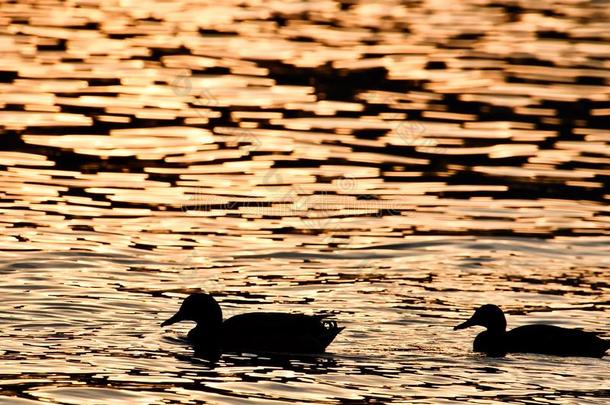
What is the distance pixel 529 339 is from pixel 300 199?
7.73 m

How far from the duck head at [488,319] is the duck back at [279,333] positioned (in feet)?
5.55

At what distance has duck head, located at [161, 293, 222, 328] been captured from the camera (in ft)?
59.5

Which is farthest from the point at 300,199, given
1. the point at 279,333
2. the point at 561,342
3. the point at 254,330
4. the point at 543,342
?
the point at 561,342

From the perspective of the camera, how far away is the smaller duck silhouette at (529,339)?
1725 cm

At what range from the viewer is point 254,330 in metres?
17.5

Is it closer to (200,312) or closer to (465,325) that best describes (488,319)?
(465,325)

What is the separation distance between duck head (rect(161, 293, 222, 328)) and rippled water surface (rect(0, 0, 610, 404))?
33cm

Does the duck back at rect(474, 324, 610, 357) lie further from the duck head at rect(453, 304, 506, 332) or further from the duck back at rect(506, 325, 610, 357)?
the duck head at rect(453, 304, 506, 332)

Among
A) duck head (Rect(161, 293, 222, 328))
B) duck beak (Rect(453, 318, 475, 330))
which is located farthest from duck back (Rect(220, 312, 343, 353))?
duck beak (Rect(453, 318, 475, 330))

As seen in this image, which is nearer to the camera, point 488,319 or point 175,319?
point 488,319

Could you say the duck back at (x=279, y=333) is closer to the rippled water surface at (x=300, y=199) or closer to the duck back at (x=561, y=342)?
the rippled water surface at (x=300, y=199)

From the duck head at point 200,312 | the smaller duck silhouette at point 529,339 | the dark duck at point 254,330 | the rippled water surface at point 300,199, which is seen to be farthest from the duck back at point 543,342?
the duck head at point 200,312

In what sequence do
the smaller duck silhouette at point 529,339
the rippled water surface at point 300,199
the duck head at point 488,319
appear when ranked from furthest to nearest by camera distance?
the duck head at point 488,319 → the smaller duck silhouette at point 529,339 → the rippled water surface at point 300,199

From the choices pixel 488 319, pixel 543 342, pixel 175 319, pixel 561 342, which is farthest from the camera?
pixel 175 319
